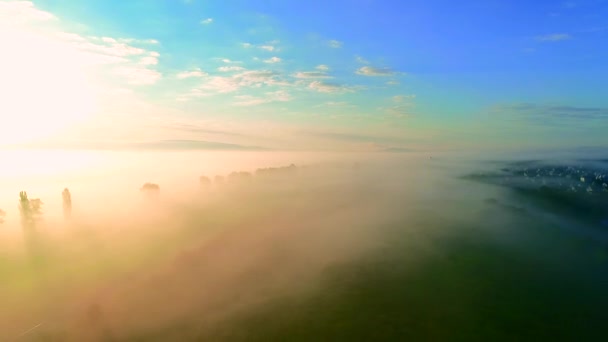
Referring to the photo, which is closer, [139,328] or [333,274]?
[139,328]

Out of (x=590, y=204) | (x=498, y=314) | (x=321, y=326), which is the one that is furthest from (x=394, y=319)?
(x=590, y=204)

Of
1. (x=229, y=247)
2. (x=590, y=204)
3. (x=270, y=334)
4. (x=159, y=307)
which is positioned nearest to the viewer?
(x=270, y=334)

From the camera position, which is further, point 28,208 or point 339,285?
point 28,208

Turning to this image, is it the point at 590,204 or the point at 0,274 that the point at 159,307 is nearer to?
the point at 0,274

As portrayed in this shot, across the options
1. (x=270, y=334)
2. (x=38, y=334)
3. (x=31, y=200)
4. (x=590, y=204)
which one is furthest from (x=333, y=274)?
(x=31, y=200)

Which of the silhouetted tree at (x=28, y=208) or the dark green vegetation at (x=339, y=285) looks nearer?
the dark green vegetation at (x=339, y=285)

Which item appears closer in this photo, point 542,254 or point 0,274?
point 0,274

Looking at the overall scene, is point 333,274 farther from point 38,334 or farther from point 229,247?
point 38,334

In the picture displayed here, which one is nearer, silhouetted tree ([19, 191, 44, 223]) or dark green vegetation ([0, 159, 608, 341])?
dark green vegetation ([0, 159, 608, 341])

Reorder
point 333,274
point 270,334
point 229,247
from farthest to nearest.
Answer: point 229,247 < point 333,274 < point 270,334
